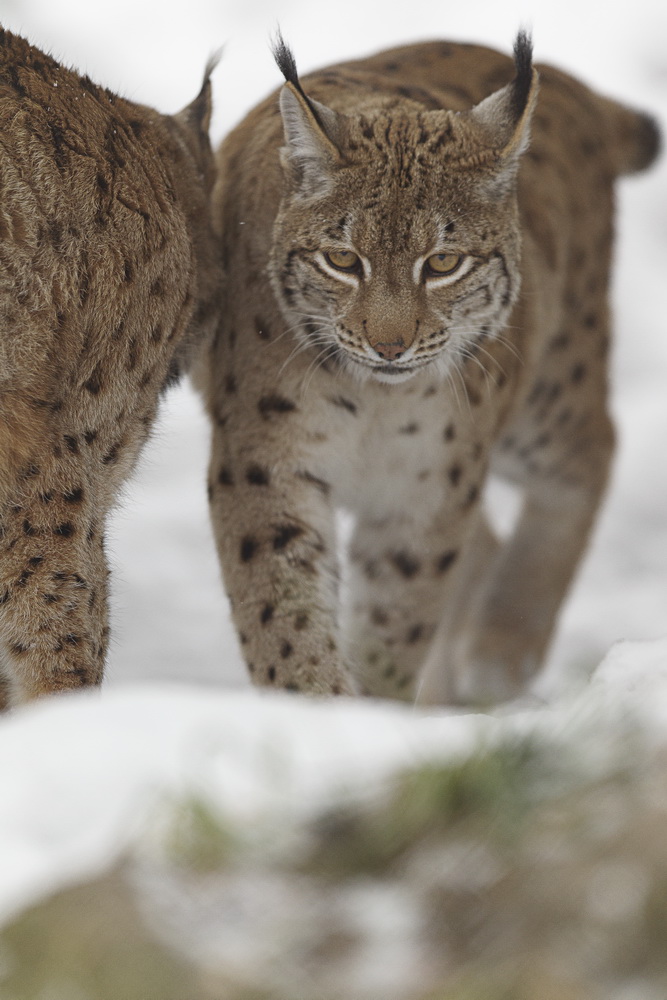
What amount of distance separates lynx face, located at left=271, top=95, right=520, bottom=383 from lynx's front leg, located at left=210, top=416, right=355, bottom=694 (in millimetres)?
353

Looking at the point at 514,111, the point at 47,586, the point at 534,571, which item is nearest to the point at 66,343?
the point at 47,586

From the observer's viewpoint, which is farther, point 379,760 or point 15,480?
point 15,480

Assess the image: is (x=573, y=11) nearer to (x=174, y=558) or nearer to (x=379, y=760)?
(x=174, y=558)

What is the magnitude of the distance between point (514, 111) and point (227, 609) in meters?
1.85

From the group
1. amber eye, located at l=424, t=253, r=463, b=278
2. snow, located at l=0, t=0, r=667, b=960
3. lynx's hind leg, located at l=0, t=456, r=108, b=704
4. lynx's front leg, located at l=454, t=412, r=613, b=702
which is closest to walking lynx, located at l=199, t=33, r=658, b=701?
amber eye, located at l=424, t=253, r=463, b=278

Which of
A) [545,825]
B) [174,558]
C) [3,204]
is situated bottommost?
[174,558]

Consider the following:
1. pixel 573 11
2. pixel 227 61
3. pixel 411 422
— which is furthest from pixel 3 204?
pixel 573 11

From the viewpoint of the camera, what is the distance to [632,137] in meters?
5.61

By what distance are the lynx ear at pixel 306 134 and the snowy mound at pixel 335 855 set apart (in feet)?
6.24

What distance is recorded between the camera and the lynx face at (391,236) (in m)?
3.65

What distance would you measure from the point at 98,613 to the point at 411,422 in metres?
1.21

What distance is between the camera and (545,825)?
181 cm

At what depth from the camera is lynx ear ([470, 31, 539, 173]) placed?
12.3 feet

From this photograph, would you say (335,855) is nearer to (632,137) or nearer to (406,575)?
(406,575)
